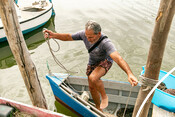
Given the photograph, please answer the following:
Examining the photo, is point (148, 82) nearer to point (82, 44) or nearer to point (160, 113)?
point (160, 113)

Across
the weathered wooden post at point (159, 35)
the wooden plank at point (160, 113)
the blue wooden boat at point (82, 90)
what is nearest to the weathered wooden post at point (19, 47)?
the blue wooden boat at point (82, 90)

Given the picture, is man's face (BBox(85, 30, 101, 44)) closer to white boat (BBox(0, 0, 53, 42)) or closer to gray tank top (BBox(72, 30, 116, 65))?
gray tank top (BBox(72, 30, 116, 65))

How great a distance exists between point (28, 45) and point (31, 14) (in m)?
1.97

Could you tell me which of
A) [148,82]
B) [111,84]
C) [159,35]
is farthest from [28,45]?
[159,35]

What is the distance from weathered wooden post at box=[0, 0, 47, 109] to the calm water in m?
1.88

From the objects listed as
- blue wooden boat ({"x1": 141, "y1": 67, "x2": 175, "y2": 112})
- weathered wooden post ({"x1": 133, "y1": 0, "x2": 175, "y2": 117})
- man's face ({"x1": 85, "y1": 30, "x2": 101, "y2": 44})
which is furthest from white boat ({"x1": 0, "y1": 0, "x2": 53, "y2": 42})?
weathered wooden post ({"x1": 133, "y1": 0, "x2": 175, "y2": 117})

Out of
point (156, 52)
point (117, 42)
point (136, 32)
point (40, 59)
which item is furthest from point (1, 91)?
point (136, 32)

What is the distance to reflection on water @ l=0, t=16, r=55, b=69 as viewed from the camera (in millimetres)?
6826

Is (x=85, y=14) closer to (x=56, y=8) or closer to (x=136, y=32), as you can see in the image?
(x=56, y=8)

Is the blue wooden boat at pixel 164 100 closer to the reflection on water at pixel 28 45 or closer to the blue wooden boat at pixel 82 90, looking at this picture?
the blue wooden boat at pixel 82 90

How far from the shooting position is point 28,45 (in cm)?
802

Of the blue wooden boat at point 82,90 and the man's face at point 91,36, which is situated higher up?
the man's face at point 91,36

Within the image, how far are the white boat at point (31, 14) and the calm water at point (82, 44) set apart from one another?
19.4 inches

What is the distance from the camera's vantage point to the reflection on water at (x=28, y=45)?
683 centimetres
